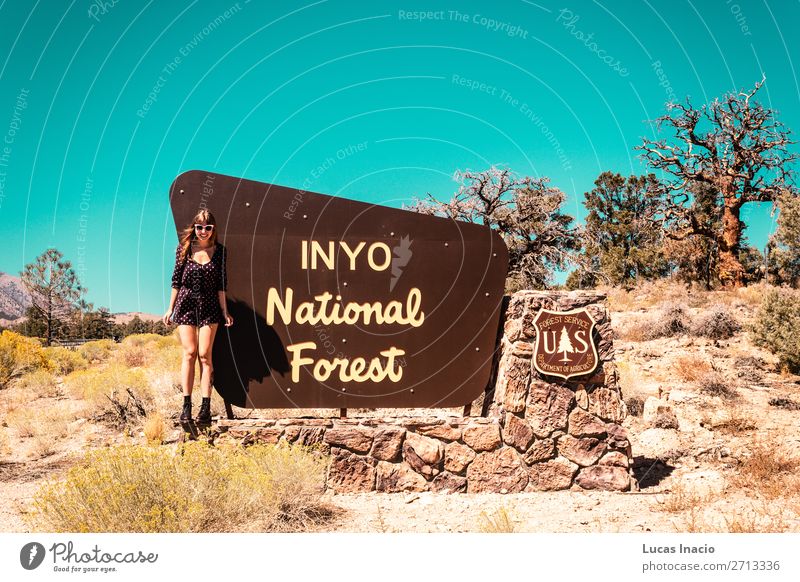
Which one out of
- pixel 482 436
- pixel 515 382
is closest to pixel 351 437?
pixel 482 436

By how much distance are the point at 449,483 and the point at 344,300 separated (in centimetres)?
228

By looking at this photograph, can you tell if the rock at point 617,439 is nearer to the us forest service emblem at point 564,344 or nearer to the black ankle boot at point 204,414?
the us forest service emblem at point 564,344

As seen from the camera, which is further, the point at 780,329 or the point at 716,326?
the point at 716,326

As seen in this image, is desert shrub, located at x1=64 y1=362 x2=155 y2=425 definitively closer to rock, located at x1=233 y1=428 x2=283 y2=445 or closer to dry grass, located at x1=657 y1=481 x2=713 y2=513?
rock, located at x1=233 y1=428 x2=283 y2=445

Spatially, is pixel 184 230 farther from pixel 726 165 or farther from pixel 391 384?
pixel 726 165

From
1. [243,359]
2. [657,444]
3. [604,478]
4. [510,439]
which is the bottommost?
[604,478]

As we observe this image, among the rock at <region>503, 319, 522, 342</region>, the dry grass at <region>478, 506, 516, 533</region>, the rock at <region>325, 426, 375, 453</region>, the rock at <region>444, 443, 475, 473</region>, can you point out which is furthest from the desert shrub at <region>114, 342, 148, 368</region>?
the dry grass at <region>478, 506, 516, 533</region>

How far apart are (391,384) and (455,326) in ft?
3.18

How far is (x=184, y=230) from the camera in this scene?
655cm

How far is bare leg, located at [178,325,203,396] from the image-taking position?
6.30 m

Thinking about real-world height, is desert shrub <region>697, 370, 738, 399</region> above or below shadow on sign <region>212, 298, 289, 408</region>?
below

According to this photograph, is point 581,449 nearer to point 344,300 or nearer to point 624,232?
point 344,300

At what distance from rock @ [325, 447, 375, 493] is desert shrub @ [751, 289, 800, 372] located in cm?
909

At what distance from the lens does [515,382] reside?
258 inches
